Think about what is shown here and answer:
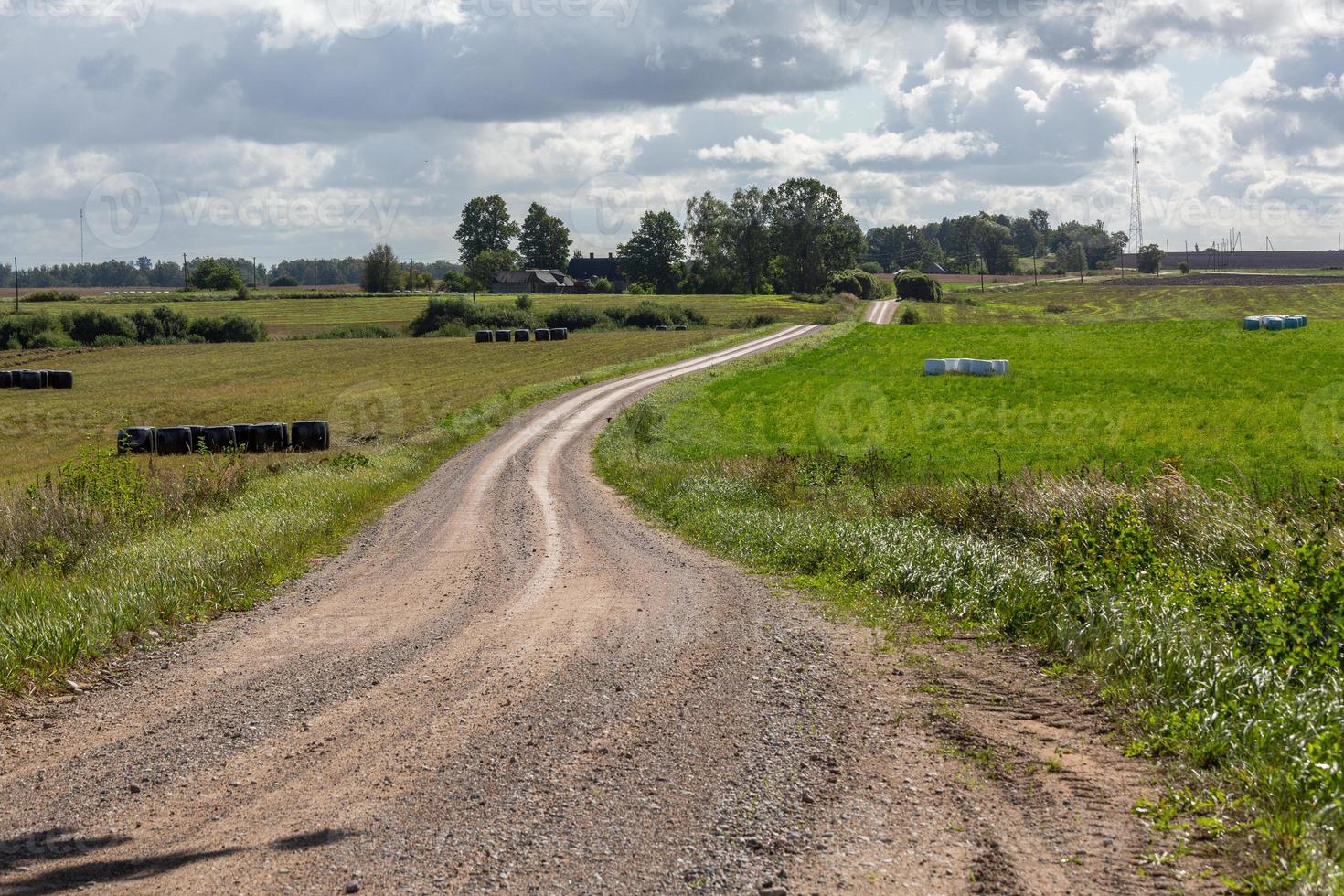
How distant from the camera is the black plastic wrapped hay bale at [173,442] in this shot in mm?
35719

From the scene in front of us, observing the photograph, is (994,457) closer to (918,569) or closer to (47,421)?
(918,569)

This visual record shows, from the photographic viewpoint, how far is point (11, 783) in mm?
8047

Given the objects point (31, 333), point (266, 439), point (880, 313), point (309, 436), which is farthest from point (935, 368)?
point (880, 313)

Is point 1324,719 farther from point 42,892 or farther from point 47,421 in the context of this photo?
point 47,421

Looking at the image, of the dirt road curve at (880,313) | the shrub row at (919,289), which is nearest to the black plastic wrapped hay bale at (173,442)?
the dirt road curve at (880,313)

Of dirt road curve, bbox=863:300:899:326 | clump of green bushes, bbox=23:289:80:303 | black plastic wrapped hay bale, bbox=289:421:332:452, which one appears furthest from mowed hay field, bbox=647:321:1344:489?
clump of green bushes, bbox=23:289:80:303

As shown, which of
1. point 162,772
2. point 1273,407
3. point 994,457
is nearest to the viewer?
point 162,772

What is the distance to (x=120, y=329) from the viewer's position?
90.4 meters

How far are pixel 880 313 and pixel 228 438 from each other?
303ft

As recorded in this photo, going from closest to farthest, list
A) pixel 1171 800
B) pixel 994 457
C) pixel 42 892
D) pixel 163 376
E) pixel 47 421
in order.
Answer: pixel 42 892, pixel 1171 800, pixel 994 457, pixel 47 421, pixel 163 376

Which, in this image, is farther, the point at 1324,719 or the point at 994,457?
the point at 994,457

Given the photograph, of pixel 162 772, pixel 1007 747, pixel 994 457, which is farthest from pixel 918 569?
pixel 994 457

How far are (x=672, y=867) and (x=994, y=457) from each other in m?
22.5

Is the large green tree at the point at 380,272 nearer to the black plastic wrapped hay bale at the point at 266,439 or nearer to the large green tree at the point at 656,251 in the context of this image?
the large green tree at the point at 656,251
